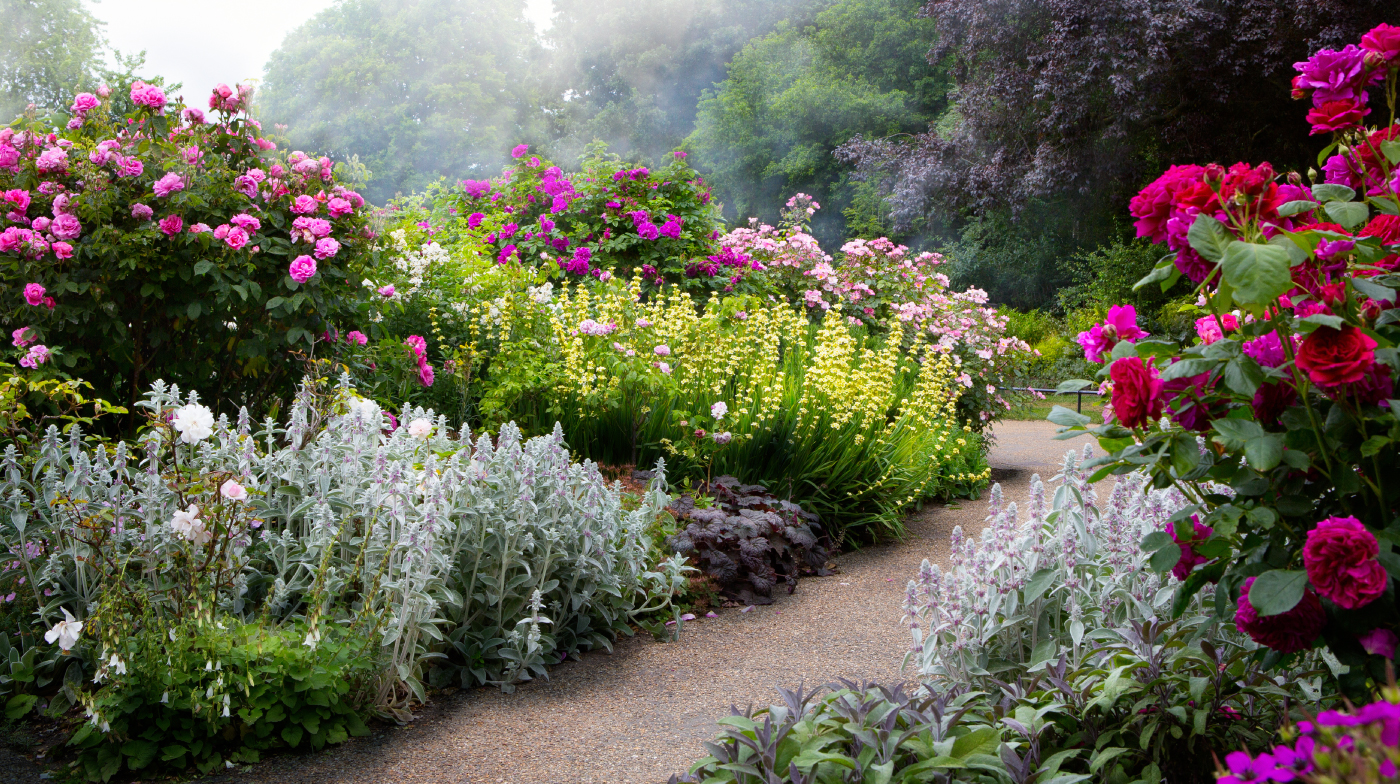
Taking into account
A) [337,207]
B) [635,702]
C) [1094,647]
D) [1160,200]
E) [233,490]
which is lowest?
[635,702]

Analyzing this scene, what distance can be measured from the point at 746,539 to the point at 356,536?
1695 mm

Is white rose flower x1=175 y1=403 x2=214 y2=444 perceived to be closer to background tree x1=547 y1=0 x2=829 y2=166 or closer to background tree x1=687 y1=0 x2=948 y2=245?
background tree x1=687 y1=0 x2=948 y2=245

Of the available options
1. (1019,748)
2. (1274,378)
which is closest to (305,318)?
(1019,748)

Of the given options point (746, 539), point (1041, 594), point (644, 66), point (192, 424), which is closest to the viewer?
point (1041, 594)

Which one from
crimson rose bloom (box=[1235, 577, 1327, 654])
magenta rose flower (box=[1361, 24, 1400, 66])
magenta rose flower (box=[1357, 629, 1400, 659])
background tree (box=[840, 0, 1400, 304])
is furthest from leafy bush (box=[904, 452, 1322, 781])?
background tree (box=[840, 0, 1400, 304])

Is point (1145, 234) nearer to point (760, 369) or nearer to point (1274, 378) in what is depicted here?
point (1274, 378)

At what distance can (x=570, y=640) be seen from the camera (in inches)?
124

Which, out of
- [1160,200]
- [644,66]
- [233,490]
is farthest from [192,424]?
[644,66]

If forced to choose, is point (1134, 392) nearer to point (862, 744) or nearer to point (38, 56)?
point (862, 744)

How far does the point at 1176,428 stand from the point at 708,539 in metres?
2.58

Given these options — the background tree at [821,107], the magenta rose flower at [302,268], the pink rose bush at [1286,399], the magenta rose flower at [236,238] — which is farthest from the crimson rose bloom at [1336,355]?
the background tree at [821,107]

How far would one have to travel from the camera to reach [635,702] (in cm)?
275

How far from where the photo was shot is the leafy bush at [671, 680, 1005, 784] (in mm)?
1653

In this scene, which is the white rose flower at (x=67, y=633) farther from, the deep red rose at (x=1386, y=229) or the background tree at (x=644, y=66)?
A: the background tree at (x=644, y=66)
